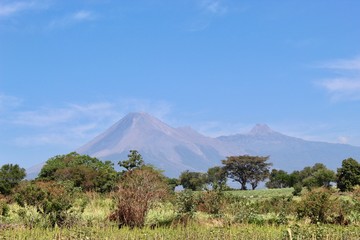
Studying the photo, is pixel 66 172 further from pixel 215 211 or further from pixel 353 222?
pixel 353 222

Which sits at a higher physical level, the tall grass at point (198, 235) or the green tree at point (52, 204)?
the green tree at point (52, 204)

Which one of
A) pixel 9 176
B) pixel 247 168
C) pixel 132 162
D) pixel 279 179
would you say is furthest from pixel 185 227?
pixel 247 168

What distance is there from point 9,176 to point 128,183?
18945 millimetres

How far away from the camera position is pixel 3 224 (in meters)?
14.4

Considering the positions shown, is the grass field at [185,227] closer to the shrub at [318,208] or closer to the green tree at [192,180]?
the shrub at [318,208]

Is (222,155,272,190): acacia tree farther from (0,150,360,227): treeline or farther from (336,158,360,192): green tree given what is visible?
(336,158,360,192): green tree

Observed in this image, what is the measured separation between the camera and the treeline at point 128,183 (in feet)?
49.1

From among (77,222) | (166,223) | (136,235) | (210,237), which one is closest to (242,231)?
(210,237)

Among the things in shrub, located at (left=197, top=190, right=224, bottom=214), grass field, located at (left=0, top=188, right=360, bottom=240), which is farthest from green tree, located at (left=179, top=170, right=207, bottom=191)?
shrub, located at (left=197, top=190, right=224, bottom=214)

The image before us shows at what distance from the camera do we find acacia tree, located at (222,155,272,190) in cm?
7543

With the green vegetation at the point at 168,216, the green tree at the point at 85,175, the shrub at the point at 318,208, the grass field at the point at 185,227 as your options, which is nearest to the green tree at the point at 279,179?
the green tree at the point at 85,175

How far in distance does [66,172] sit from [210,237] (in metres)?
25.3

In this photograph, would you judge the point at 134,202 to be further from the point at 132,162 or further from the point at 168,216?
the point at 132,162

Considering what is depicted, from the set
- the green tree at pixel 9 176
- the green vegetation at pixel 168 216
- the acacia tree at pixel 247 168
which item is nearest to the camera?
the green vegetation at pixel 168 216
